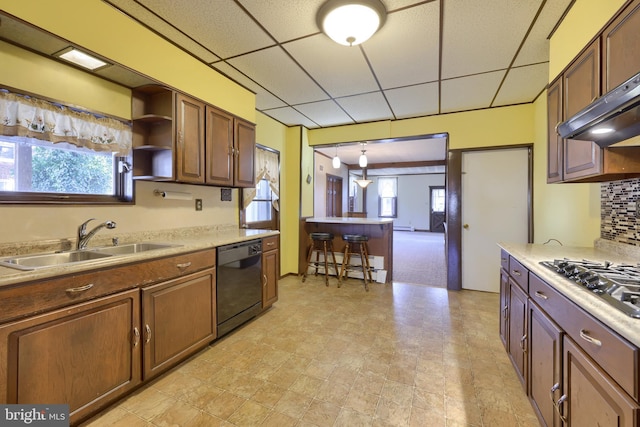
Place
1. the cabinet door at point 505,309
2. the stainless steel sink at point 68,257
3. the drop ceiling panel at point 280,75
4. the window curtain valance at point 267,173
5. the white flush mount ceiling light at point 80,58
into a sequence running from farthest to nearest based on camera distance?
the window curtain valance at point 267,173 < the drop ceiling panel at point 280,75 < the cabinet door at point 505,309 < the white flush mount ceiling light at point 80,58 < the stainless steel sink at point 68,257

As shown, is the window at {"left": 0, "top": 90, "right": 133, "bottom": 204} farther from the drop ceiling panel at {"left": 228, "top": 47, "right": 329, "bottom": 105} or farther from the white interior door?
the white interior door

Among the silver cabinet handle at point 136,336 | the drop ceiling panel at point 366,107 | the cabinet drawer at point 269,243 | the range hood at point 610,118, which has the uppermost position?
the drop ceiling panel at point 366,107

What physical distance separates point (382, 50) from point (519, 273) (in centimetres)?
203

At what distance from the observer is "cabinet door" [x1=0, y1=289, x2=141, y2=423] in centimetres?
120

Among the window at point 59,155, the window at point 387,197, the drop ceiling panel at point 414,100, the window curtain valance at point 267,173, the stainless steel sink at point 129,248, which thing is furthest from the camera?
the window at point 387,197

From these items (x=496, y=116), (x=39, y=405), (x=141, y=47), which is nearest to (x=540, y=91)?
(x=496, y=116)

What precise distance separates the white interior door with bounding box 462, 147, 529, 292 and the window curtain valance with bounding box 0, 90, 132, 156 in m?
3.94

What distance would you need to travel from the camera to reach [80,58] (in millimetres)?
1780

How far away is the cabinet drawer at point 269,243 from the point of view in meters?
2.87

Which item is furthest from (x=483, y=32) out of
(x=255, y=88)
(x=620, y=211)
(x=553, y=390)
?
(x=553, y=390)

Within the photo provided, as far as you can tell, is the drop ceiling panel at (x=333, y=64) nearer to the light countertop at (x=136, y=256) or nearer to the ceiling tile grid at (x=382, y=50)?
the ceiling tile grid at (x=382, y=50)

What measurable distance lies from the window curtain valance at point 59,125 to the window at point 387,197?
10667 millimetres

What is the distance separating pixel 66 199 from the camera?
1.83 m

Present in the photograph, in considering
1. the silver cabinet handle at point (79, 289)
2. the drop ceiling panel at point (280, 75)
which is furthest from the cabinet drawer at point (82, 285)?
the drop ceiling panel at point (280, 75)
